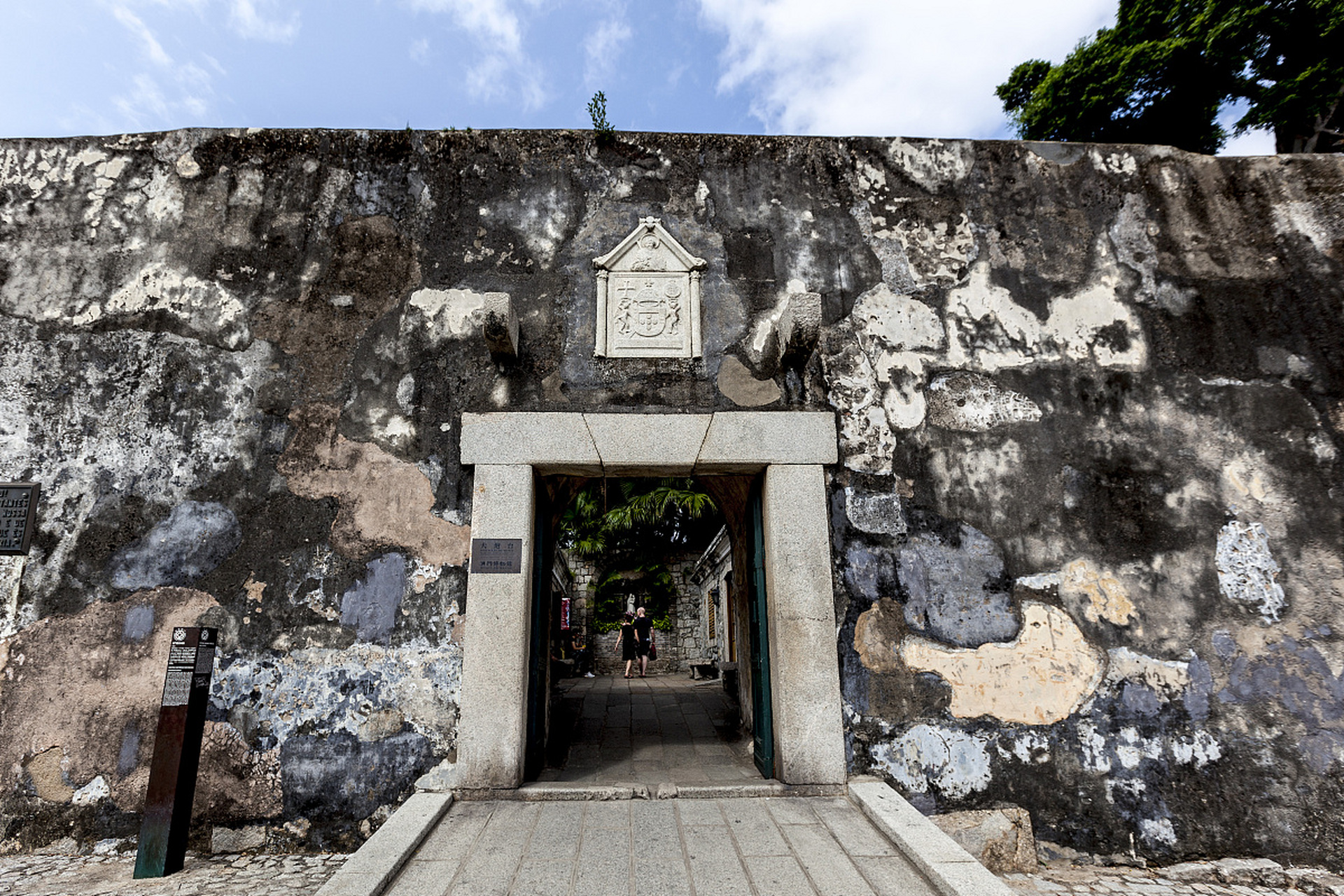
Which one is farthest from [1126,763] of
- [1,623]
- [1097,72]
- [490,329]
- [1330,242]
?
[1097,72]

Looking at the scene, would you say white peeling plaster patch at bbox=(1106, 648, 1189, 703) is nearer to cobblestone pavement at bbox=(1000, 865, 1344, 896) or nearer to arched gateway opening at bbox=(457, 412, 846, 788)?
cobblestone pavement at bbox=(1000, 865, 1344, 896)

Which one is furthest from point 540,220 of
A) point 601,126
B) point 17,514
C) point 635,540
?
Answer: point 635,540

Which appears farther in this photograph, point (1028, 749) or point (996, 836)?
point (1028, 749)

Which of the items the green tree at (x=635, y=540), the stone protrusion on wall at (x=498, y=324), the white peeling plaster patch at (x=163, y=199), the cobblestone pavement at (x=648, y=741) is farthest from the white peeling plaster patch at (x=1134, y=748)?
the green tree at (x=635, y=540)

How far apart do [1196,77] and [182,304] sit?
12.8m

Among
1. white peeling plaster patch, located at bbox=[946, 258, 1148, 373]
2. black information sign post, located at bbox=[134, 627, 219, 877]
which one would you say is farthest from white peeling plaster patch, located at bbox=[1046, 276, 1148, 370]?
black information sign post, located at bbox=[134, 627, 219, 877]

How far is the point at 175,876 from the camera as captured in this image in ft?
9.60

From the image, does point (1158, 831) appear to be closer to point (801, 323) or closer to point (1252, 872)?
point (1252, 872)

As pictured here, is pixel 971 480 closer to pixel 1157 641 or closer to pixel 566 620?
pixel 1157 641

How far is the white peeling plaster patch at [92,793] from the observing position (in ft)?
10.6

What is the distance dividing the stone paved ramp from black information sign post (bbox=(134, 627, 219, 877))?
3.68 ft

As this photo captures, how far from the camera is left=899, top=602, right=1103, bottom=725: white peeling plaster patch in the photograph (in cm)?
342

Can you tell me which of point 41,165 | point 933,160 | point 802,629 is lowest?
point 802,629

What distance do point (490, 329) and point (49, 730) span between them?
9.36 feet
